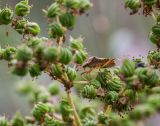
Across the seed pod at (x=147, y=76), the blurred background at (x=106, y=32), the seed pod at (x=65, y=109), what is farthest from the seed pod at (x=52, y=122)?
the blurred background at (x=106, y=32)

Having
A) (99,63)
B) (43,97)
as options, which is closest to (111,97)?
(99,63)

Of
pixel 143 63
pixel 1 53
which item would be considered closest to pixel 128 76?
pixel 143 63

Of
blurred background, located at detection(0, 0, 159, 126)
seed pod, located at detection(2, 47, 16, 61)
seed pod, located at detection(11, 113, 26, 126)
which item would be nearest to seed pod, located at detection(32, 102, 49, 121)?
seed pod, located at detection(11, 113, 26, 126)

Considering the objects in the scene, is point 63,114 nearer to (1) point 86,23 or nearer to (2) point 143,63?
(2) point 143,63

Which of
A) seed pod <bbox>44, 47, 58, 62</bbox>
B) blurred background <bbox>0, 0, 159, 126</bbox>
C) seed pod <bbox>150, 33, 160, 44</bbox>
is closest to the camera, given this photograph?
seed pod <bbox>44, 47, 58, 62</bbox>

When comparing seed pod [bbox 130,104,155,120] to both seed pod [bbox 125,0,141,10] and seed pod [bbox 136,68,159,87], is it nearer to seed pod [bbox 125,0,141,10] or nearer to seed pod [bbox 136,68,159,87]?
seed pod [bbox 136,68,159,87]

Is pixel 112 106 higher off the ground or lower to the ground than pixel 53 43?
lower
